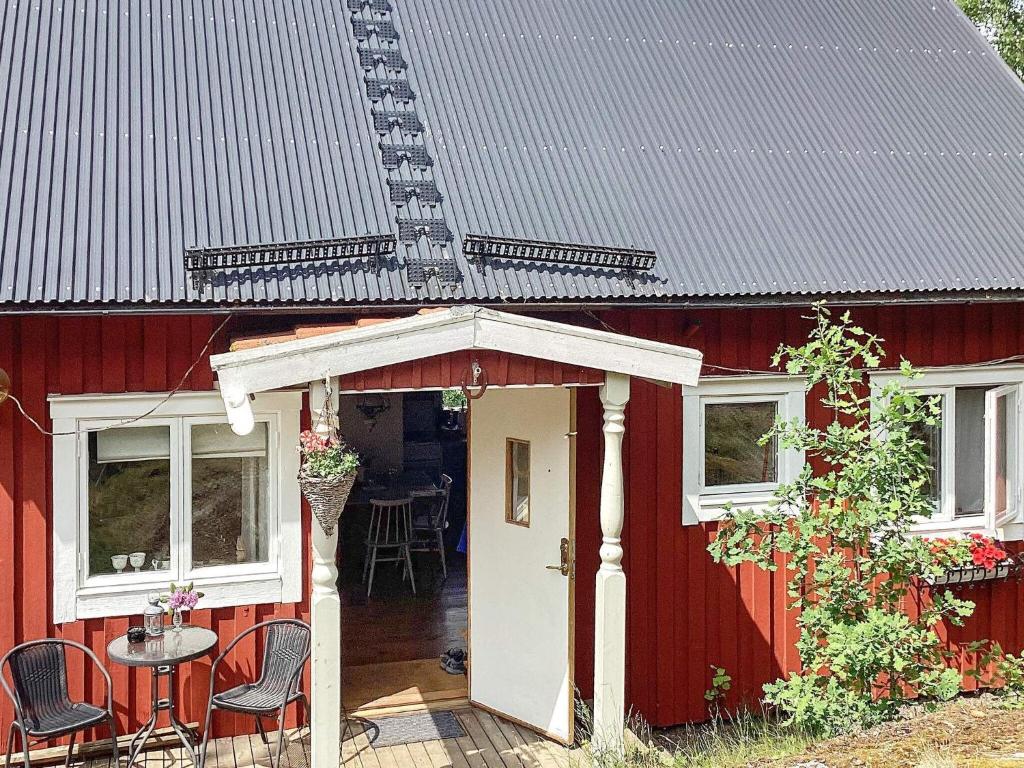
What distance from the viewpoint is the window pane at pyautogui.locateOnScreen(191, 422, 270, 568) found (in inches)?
253

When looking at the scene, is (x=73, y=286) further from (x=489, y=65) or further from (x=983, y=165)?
(x=983, y=165)

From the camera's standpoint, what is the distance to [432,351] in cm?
527

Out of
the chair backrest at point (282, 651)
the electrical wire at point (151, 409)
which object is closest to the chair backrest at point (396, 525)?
the chair backrest at point (282, 651)

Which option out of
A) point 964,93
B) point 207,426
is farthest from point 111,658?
point 964,93

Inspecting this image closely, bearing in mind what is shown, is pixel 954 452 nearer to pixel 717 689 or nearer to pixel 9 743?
pixel 717 689

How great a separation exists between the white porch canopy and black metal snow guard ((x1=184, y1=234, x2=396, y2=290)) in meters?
1.01

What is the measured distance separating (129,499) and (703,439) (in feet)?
12.5

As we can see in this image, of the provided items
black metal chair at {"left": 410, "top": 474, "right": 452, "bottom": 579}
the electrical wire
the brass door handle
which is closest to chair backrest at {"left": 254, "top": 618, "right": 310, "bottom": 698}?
the electrical wire

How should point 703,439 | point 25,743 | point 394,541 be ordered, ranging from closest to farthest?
1. point 25,743
2. point 703,439
3. point 394,541

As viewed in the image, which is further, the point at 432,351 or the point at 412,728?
the point at 412,728

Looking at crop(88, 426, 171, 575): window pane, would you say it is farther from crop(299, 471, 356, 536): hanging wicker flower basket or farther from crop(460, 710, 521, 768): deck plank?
crop(460, 710, 521, 768): deck plank

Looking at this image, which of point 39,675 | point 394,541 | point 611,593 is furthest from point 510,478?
point 394,541

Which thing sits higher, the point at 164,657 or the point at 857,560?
the point at 857,560

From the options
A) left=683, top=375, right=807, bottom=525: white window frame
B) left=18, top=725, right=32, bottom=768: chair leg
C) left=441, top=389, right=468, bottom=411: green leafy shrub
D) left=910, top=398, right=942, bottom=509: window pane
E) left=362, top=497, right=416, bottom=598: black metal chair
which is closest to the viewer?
left=18, top=725, right=32, bottom=768: chair leg
